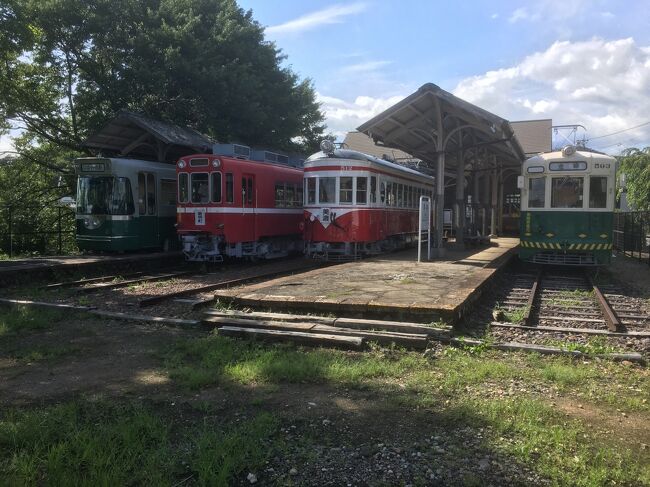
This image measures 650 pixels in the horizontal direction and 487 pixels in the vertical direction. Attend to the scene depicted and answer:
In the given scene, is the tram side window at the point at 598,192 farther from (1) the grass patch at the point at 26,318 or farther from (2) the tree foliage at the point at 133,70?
(2) the tree foliage at the point at 133,70

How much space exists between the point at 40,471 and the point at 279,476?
1.56 meters

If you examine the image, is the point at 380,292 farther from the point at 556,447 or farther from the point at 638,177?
the point at 638,177

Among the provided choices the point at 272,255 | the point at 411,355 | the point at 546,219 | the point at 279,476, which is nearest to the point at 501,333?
the point at 411,355

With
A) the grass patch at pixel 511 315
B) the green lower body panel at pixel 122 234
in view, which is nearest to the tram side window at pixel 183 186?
the green lower body panel at pixel 122 234

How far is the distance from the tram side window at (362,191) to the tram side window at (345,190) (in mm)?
234

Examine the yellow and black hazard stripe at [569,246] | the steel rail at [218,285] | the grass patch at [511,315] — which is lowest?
the grass patch at [511,315]

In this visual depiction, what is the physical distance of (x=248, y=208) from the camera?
15266mm

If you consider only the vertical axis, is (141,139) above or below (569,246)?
above

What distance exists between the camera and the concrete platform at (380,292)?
736 centimetres

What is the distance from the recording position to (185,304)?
950 centimetres

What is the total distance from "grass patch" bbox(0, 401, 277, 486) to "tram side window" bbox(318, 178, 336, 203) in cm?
1161

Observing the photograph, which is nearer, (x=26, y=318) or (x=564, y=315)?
(x=26, y=318)

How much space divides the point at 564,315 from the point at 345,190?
797 cm

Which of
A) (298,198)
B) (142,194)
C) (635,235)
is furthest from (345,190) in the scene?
(635,235)
